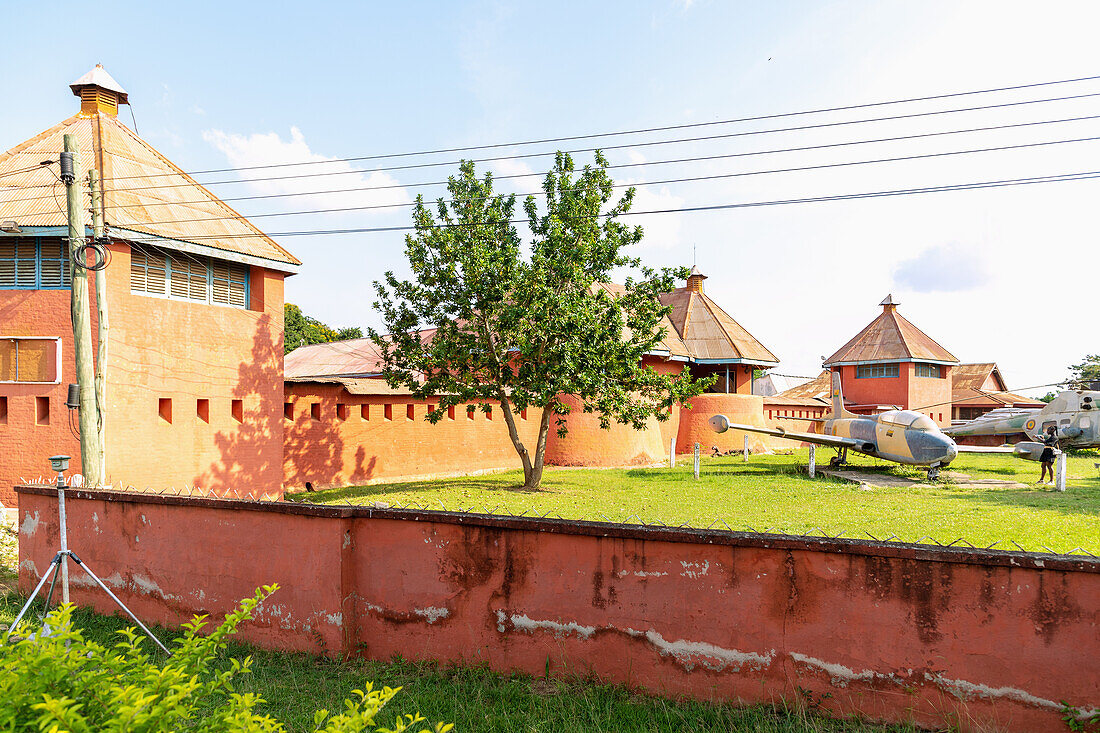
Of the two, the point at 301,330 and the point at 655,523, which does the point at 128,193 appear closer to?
the point at 655,523

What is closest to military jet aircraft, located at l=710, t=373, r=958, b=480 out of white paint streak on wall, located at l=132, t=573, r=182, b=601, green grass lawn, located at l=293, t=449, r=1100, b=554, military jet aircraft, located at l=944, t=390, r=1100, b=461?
green grass lawn, located at l=293, t=449, r=1100, b=554

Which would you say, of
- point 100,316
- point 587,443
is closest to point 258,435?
point 100,316

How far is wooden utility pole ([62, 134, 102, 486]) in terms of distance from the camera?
10.2m

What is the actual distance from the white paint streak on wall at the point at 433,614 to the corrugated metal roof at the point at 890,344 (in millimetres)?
38403

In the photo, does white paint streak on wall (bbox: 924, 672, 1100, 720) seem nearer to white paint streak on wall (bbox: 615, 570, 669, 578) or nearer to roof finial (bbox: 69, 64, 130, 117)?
white paint streak on wall (bbox: 615, 570, 669, 578)

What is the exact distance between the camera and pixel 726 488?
16375mm

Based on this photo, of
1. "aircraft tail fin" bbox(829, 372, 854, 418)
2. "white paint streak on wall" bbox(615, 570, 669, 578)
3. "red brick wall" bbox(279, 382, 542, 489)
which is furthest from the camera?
"aircraft tail fin" bbox(829, 372, 854, 418)

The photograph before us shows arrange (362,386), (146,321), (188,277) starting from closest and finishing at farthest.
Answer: (146,321)
(188,277)
(362,386)

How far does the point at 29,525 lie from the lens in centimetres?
760

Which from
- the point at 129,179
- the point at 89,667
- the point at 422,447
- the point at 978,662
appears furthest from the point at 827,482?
the point at 129,179

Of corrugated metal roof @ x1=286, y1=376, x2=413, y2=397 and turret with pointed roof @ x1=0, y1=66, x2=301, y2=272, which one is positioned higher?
turret with pointed roof @ x1=0, y1=66, x2=301, y2=272

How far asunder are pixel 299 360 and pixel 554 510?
25.7 m

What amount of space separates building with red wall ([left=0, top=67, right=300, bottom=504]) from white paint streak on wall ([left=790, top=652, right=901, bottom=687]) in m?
12.9

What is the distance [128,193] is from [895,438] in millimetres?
21671
